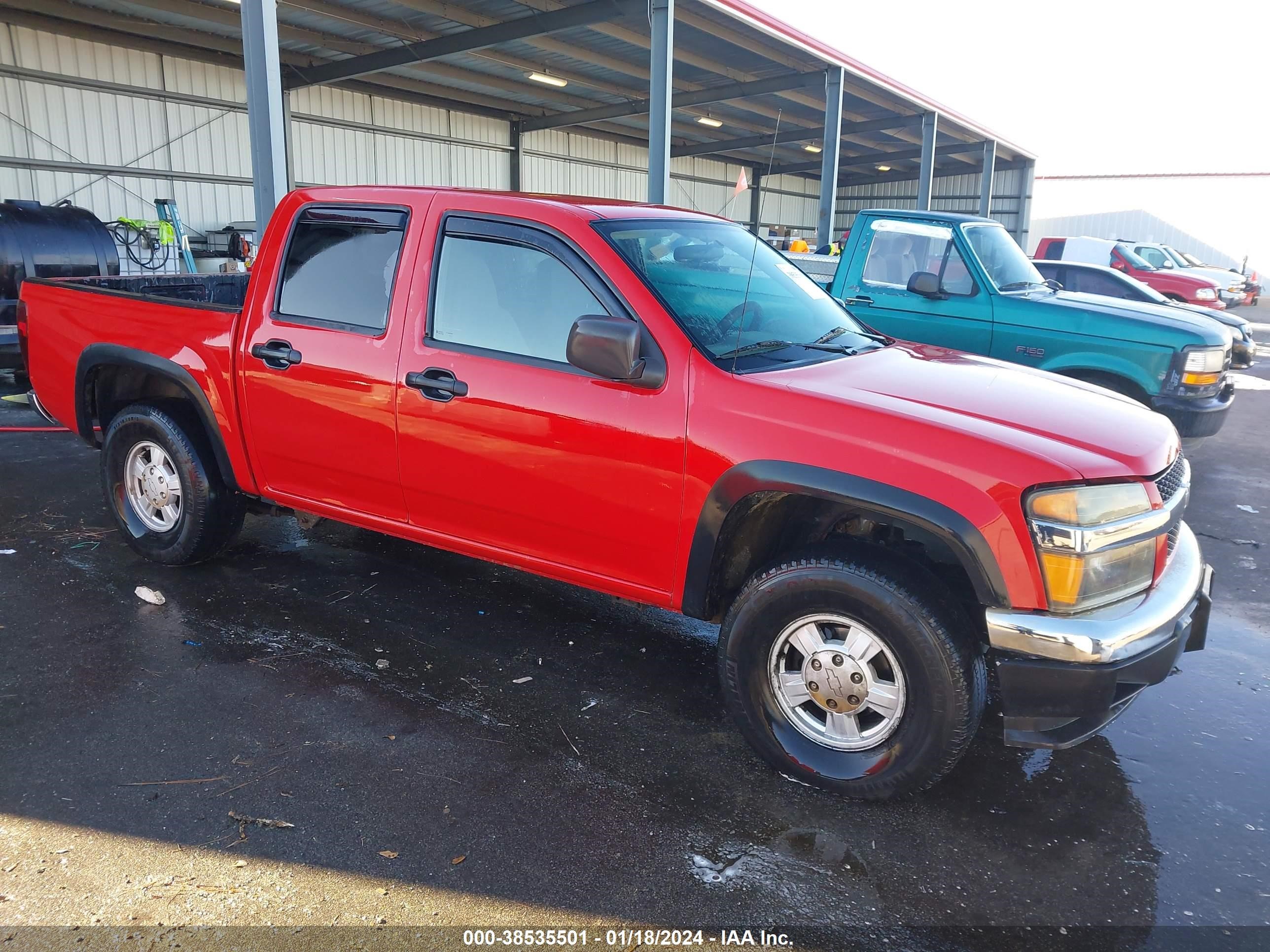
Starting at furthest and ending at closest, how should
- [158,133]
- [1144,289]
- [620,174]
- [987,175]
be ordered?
[620,174] → [987,175] → [158,133] → [1144,289]

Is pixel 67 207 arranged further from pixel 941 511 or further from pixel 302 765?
pixel 941 511

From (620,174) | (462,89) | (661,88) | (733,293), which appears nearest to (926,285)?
(733,293)

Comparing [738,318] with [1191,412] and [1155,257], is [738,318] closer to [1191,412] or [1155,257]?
[1191,412]

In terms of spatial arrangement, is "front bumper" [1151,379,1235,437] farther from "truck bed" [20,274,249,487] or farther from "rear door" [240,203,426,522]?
"truck bed" [20,274,249,487]

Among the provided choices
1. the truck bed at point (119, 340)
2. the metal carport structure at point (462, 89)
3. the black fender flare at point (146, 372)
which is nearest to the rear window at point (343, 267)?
the truck bed at point (119, 340)

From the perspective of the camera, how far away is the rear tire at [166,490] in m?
4.53

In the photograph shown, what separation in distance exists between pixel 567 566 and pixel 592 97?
22.2 metres

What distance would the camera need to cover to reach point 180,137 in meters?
18.7

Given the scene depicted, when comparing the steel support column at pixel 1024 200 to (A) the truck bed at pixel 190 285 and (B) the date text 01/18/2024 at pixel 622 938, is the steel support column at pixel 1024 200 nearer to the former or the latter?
(A) the truck bed at pixel 190 285

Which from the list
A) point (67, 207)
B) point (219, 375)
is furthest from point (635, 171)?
point (219, 375)

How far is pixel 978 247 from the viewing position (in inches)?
288

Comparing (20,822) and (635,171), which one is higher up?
(635,171)

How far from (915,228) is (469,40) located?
11.6 meters

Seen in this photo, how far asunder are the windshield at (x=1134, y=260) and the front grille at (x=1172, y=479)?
1959 cm
